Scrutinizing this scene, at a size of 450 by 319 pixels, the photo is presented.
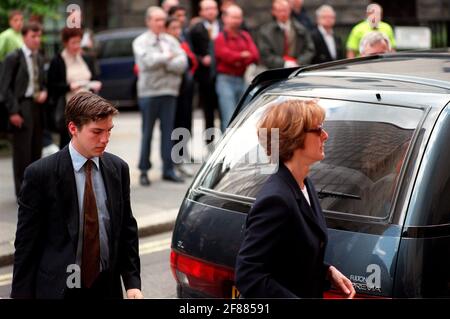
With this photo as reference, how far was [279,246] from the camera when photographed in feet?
11.1

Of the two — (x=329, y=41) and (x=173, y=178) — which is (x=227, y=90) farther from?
Answer: (x=329, y=41)

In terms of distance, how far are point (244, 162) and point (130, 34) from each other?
1624 centimetres

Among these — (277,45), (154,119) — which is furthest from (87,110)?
(277,45)

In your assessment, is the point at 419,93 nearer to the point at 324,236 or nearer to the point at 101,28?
the point at 324,236

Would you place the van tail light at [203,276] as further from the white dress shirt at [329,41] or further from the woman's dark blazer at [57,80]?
the white dress shirt at [329,41]

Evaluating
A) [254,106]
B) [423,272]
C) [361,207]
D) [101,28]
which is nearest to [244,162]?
[254,106]

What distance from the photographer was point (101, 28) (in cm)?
2616

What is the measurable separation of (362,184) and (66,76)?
6.47m

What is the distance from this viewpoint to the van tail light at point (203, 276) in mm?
4449

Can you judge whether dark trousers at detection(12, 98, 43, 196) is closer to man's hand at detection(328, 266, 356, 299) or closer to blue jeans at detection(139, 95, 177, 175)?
blue jeans at detection(139, 95, 177, 175)

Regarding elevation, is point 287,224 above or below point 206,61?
above

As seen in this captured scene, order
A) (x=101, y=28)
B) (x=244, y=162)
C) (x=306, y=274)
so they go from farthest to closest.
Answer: (x=101, y=28) → (x=244, y=162) → (x=306, y=274)

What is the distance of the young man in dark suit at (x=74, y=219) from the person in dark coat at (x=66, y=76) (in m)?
6.14
